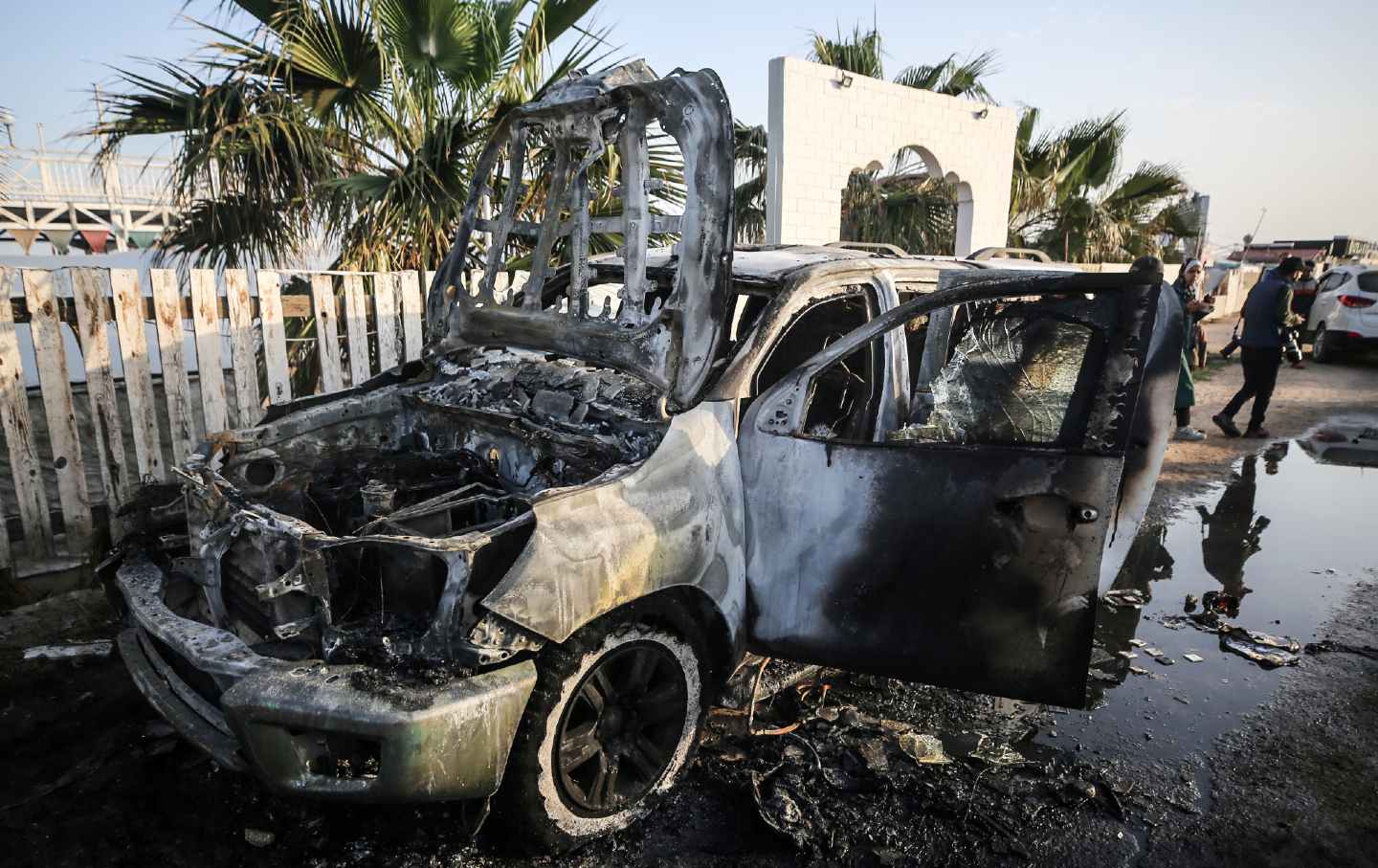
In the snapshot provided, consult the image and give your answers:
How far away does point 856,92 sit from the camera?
8.97 m

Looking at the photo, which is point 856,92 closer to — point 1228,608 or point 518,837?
point 1228,608

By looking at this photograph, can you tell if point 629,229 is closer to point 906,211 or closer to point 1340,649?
point 1340,649

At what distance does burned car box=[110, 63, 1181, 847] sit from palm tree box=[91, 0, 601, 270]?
3.44m

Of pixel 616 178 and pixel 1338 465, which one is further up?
pixel 616 178

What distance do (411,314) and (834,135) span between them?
5414mm

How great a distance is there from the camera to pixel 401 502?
2.90m

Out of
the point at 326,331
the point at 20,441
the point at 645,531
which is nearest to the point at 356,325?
the point at 326,331

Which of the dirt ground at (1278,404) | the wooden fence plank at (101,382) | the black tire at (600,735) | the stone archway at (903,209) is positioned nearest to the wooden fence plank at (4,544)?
the wooden fence plank at (101,382)

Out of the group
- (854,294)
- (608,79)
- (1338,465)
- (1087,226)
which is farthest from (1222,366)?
(608,79)

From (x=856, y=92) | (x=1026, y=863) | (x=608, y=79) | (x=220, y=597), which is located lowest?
(x=1026, y=863)

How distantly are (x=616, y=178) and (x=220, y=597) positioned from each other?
480cm

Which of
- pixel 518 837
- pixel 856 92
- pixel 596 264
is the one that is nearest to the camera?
pixel 518 837

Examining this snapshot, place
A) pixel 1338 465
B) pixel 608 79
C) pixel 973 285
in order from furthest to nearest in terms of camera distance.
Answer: pixel 1338 465 < pixel 608 79 < pixel 973 285

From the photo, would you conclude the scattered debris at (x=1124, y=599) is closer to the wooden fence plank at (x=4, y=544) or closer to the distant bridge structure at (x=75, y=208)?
the wooden fence plank at (x=4, y=544)
